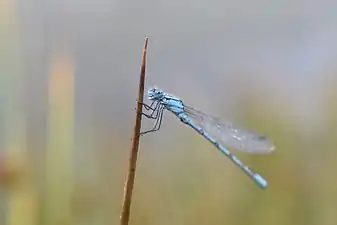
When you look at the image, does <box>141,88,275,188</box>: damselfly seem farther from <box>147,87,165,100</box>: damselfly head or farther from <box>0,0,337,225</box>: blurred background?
<box>0,0,337,225</box>: blurred background

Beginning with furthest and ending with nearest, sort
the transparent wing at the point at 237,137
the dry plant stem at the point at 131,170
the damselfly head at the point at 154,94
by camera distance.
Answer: the transparent wing at the point at 237,137, the damselfly head at the point at 154,94, the dry plant stem at the point at 131,170

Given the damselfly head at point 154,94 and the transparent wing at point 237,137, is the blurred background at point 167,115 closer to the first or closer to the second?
the transparent wing at point 237,137

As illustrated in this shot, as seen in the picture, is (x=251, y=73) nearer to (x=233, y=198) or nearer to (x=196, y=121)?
(x=233, y=198)

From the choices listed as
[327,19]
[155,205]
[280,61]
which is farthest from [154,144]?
[327,19]

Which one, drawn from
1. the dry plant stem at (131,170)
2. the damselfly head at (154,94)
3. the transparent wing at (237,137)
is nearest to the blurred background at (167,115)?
the transparent wing at (237,137)

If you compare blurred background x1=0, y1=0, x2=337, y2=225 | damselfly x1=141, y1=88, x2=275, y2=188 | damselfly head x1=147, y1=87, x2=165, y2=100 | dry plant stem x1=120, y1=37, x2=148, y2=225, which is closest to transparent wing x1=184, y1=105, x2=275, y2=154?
damselfly x1=141, y1=88, x2=275, y2=188
